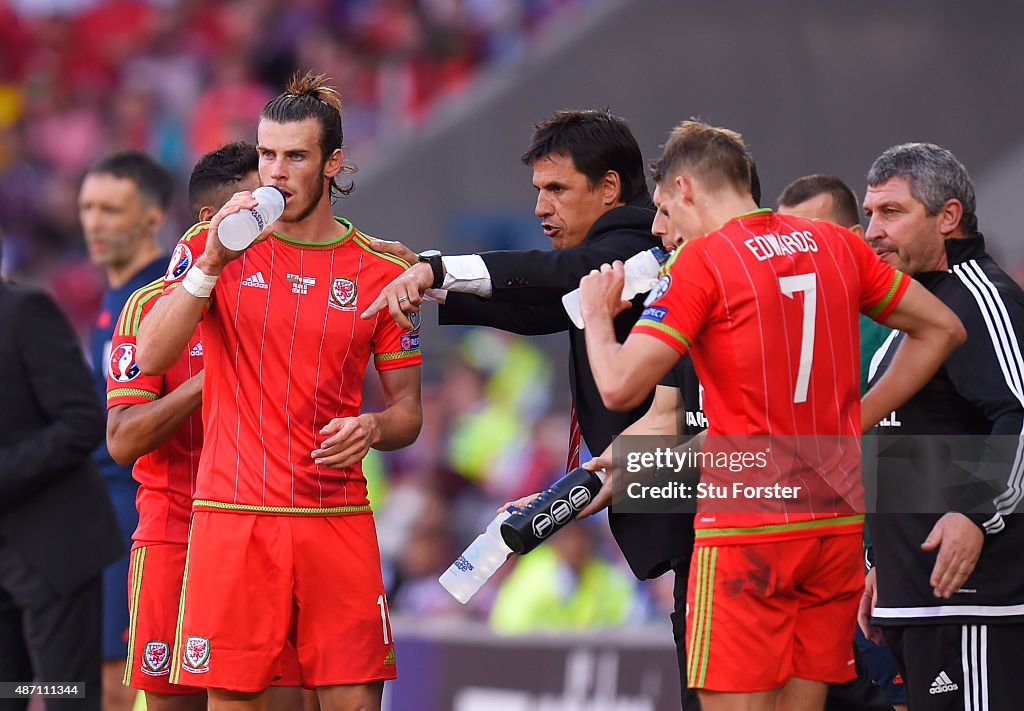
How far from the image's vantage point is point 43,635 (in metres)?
5.87

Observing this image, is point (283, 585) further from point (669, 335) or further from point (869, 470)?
point (869, 470)

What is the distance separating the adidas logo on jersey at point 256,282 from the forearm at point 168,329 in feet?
0.58

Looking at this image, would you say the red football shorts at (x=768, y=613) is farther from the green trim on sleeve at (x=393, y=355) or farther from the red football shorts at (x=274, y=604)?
the green trim on sleeve at (x=393, y=355)

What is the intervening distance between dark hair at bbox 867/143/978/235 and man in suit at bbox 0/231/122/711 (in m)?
3.25

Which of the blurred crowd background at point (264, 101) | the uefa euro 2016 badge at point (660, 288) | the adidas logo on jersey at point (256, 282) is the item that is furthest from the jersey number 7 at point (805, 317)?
the blurred crowd background at point (264, 101)

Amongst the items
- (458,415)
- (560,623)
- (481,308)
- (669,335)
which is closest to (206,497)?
(481,308)

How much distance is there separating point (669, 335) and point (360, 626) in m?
1.41

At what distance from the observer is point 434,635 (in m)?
8.10

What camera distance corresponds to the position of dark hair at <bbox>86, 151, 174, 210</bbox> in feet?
24.0

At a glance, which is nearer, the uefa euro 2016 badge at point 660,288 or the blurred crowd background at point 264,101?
the uefa euro 2016 badge at point 660,288

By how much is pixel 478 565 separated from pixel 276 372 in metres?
0.87

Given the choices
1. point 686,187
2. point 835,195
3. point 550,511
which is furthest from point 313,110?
point 835,195

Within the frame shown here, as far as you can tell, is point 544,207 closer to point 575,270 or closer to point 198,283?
point 575,270

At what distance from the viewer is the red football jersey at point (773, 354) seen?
4094 millimetres
